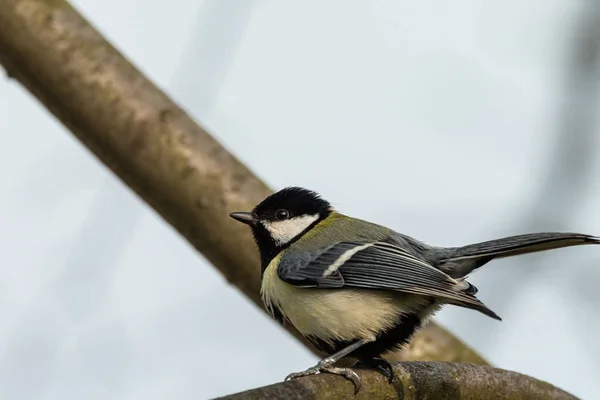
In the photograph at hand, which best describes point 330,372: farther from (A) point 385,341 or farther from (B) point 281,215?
(B) point 281,215

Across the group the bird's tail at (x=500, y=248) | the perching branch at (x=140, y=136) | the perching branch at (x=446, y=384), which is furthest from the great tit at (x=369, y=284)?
the perching branch at (x=140, y=136)

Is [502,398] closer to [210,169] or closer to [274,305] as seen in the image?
[274,305]

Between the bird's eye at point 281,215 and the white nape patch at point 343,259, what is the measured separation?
0.33m

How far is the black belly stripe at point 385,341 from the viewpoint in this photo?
10.1 ft

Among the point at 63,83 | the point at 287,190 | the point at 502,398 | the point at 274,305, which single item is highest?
the point at 63,83

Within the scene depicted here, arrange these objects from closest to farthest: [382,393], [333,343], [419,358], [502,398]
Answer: [382,393] → [502,398] → [333,343] → [419,358]

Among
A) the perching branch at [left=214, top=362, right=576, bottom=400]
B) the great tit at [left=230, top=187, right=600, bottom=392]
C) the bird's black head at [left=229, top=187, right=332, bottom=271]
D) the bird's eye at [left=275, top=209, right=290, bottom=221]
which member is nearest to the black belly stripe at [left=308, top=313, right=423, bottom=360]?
the great tit at [left=230, top=187, right=600, bottom=392]

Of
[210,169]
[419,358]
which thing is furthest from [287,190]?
[419,358]

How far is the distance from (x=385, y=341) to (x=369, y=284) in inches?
7.2

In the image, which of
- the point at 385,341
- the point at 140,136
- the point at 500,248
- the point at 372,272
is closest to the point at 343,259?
the point at 372,272

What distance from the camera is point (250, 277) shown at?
11.7ft

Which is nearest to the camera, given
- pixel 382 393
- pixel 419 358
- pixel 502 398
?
pixel 382 393

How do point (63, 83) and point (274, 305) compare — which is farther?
point (63, 83)

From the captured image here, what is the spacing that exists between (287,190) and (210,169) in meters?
0.28
